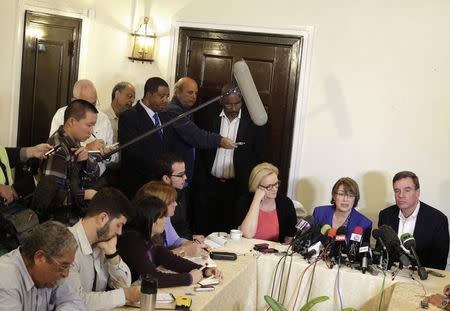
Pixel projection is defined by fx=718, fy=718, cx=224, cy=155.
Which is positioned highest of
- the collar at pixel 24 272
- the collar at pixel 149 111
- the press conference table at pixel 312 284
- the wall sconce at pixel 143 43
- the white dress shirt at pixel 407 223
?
the wall sconce at pixel 143 43

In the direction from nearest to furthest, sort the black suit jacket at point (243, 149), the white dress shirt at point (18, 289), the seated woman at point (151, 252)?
the white dress shirt at point (18, 289), the seated woman at point (151, 252), the black suit jacket at point (243, 149)

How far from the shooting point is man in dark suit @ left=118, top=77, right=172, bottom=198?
16.2ft

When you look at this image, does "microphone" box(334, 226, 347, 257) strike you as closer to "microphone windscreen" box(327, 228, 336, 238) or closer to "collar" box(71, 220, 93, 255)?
"microphone windscreen" box(327, 228, 336, 238)

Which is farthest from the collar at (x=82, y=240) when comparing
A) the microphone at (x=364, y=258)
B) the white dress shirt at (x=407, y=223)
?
the white dress shirt at (x=407, y=223)

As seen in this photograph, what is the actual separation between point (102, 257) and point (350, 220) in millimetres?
1932

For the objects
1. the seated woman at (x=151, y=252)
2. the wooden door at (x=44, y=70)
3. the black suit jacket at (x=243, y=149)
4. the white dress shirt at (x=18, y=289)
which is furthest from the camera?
the wooden door at (x=44, y=70)

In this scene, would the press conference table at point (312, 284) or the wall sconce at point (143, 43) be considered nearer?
the press conference table at point (312, 284)

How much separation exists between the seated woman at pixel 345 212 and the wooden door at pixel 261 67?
1314 mm

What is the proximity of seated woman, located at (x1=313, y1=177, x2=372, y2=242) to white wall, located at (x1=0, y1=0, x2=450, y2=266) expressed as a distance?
1.19 meters

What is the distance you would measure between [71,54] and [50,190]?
2.61 metres

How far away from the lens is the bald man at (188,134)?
500 centimetres

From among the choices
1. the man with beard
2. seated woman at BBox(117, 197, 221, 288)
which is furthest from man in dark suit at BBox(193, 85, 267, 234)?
the man with beard

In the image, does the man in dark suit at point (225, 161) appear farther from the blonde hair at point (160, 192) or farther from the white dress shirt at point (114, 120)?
the blonde hair at point (160, 192)

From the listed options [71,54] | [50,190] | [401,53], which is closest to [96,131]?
[71,54]
